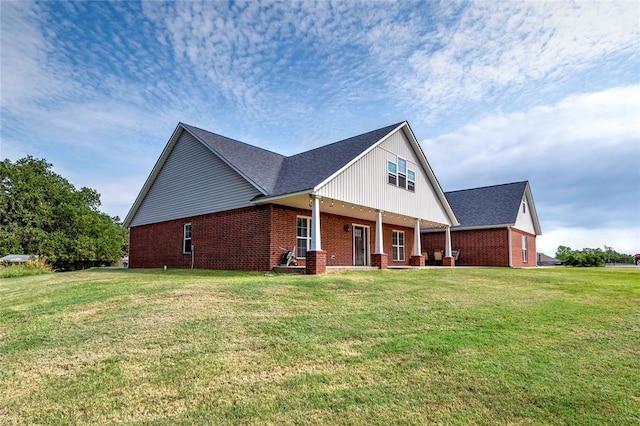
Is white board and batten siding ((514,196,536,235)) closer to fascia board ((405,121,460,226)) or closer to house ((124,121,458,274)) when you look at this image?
fascia board ((405,121,460,226))

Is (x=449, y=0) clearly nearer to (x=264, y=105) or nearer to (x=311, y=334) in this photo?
(x=264, y=105)

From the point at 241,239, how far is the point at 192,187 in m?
4.40

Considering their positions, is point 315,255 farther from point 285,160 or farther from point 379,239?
point 285,160

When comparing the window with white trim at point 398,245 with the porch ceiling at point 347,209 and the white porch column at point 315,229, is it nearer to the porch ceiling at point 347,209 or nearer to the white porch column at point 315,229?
the porch ceiling at point 347,209

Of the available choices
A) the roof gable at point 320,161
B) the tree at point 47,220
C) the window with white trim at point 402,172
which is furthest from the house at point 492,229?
the tree at point 47,220

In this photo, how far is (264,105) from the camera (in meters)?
17.1

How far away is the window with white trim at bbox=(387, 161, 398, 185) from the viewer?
16.8m

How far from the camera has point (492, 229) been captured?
23.6 meters

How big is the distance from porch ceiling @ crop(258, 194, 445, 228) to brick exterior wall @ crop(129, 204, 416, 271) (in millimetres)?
347

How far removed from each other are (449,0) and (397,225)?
1252 cm

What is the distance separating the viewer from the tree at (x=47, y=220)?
32.1 metres

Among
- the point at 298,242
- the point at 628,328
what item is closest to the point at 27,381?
the point at 628,328

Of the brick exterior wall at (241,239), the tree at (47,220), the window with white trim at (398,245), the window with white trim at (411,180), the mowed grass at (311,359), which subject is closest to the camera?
the mowed grass at (311,359)

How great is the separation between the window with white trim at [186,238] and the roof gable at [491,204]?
55.5 feet
